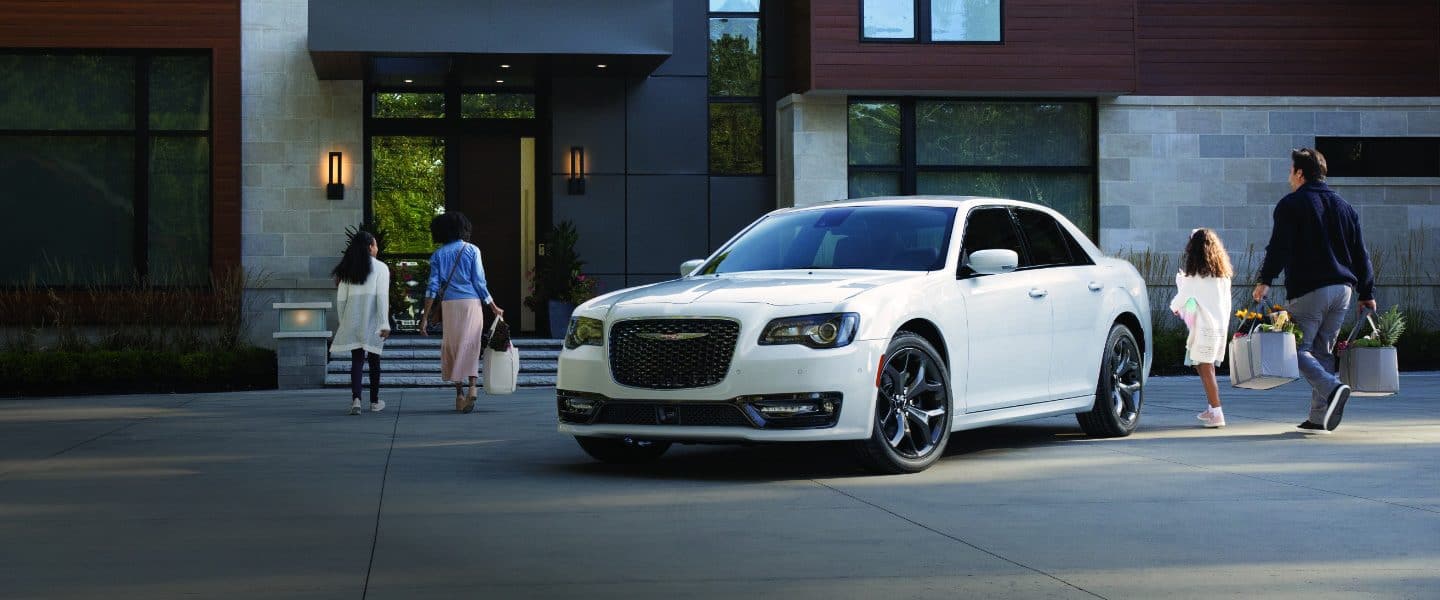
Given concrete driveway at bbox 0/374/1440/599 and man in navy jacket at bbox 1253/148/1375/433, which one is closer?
concrete driveway at bbox 0/374/1440/599

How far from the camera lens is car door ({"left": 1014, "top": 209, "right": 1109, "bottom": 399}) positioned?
1130 centimetres

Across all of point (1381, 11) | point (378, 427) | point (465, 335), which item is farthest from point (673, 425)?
point (1381, 11)

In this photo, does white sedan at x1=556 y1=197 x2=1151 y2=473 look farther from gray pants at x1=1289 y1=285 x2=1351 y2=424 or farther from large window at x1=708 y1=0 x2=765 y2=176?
large window at x1=708 y1=0 x2=765 y2=176

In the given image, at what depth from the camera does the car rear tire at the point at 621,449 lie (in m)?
10.4

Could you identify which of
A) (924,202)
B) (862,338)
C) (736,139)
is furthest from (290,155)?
(862,338)

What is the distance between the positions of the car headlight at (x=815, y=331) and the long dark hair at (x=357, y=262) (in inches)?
279

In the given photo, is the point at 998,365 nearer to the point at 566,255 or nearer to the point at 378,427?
the point at 378,427

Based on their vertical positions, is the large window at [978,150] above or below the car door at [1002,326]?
above

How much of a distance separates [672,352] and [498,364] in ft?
20.4

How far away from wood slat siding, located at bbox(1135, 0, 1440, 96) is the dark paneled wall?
20.9 ft

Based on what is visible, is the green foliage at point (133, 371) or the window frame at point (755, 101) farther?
the window frame at point (755, 101)

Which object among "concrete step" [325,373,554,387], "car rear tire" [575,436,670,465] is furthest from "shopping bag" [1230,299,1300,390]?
"concrete step" [325,373,554,387]

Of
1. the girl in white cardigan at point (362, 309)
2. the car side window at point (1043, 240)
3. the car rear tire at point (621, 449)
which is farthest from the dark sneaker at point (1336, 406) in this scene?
the girl in white cardigan at point (362, 309)

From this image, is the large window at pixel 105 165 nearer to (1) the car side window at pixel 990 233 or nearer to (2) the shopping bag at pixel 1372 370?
(1) the car side window at pixel 990 233
